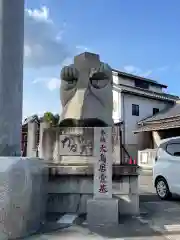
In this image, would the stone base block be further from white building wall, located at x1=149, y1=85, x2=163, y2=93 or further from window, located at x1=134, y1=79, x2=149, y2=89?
white building wall, located at x1=149, y1=85, x2=163, y2=93

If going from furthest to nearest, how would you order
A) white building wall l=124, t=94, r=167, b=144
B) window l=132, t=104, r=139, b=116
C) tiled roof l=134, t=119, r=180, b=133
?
1. window l=132, t=104, r=139, b=116
2. white building wall l=124, t=94, r=167, b=144
3. tiled roof l=134, t=119, r=180, b=133

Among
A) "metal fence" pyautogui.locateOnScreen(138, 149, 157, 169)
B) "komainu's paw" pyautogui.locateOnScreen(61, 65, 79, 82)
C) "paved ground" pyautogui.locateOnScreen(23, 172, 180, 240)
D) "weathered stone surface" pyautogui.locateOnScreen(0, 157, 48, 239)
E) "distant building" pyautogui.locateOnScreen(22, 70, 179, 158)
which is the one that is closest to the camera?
"weathered stone surface" pyautogui.locateOnScreen(0, 157, 48, 239)

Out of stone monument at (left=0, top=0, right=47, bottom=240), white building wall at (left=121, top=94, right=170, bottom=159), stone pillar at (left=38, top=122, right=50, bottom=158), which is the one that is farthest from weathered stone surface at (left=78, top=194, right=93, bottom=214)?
white building wall at (left=121, top=94, right=170, bottom=159)

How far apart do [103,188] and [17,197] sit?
72.6 inches

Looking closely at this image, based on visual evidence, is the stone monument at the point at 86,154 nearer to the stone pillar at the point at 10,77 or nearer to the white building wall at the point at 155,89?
the stone pillar at the point at 10,77

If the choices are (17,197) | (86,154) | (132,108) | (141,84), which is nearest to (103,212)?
(86,154)

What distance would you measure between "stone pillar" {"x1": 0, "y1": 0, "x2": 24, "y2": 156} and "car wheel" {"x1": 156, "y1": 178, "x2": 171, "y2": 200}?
4.79m

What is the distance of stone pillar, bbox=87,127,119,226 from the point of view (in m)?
5.20

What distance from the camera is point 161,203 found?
7.51m

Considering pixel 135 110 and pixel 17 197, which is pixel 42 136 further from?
pixel 135 110

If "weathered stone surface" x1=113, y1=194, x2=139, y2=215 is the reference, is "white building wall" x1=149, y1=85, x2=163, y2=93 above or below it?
above

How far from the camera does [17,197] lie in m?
4.13

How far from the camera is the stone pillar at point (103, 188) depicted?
5199mm

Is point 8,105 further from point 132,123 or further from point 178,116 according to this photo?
point 132,123
